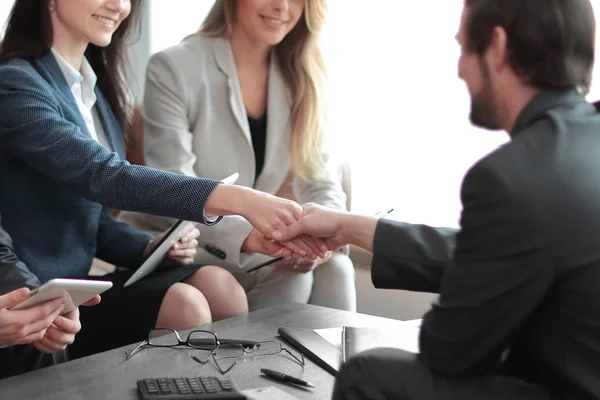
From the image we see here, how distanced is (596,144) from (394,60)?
208cm

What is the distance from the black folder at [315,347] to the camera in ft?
5.40

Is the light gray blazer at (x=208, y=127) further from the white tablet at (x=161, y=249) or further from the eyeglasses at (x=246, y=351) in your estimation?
the eyeglasses at (x=246, y=351)

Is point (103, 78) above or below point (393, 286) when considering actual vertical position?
above

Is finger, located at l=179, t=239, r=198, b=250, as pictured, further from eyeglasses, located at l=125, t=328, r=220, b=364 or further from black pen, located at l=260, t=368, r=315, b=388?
black pen, located at l=260, t=368, r=315, b=388

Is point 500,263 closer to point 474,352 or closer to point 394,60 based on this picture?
point 474,352

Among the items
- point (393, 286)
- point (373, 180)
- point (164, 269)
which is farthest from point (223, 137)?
point (393, 286)

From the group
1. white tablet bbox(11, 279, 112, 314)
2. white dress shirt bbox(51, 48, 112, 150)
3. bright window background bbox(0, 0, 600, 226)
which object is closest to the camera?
white tablet bbox(11, 279, 112, 314)

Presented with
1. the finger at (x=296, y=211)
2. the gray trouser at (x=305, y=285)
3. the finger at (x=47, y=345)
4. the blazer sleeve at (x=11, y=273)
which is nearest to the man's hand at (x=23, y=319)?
the finger at (x=47, y=345)

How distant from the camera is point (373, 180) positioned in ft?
10.9

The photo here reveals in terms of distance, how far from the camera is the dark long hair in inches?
84.1

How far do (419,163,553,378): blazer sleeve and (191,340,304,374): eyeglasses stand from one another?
0.55 meters

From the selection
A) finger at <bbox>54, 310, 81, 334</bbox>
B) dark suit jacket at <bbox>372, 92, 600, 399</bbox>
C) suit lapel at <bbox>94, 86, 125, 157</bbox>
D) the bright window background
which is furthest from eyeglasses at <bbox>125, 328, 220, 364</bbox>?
the bright window background

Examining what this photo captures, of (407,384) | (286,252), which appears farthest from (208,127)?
(407,384)

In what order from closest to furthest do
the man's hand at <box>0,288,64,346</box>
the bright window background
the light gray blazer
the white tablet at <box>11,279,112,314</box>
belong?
the white tablet at <box>11,279,112,314</box> → the man's hand at <box>0,288,64,346</box> → the light gray blazer → the bright window background
